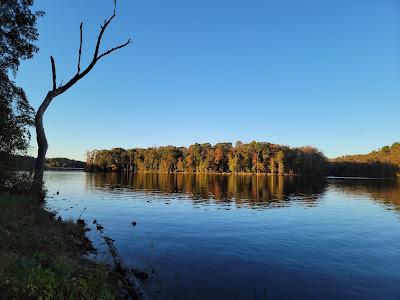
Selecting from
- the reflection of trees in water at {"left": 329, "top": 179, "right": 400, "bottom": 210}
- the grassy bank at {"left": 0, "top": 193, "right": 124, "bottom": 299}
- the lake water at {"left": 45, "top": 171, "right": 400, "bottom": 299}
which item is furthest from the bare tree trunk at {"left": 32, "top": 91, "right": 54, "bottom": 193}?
the reflection of trees in water at {"left": 329, "top": 179, "right": 400, "bottom": 210}

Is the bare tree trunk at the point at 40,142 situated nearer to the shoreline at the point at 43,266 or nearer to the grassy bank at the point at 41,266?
the shoreline at the point at 43,266

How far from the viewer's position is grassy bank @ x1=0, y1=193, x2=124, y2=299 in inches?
307

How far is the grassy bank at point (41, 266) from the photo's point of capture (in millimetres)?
7785

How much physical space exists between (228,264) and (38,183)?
16635 millimetres

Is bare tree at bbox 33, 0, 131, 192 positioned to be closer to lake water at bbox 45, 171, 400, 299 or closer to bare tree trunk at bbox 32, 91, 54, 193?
bare tree trunk at bbox 32, 91, 54, 193

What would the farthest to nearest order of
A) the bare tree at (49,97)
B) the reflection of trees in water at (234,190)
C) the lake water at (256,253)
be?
the reflection of trees in water at (234,190)
the bare tree at (49,97)
the lake water at (256,253)

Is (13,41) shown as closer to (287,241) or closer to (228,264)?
(228,264)

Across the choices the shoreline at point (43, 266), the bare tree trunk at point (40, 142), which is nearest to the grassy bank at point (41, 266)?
the shoreline at point (43, 266)

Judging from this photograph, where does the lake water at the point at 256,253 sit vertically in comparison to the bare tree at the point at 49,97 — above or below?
below

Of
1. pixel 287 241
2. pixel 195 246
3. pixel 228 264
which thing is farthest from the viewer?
pixel 287 241

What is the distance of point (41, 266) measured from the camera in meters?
9.79

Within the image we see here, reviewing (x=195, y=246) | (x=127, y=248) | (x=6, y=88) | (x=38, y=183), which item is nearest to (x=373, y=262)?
(x=195, y=246)

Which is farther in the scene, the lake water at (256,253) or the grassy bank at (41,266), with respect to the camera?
the lake water at (256,253)

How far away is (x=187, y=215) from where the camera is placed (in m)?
35.2
